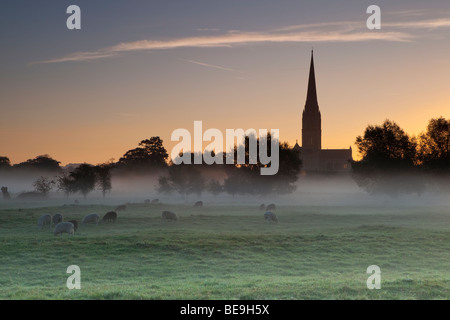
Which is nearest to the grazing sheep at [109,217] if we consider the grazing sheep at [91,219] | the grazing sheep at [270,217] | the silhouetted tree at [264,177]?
the grazing sheep at [91,219]

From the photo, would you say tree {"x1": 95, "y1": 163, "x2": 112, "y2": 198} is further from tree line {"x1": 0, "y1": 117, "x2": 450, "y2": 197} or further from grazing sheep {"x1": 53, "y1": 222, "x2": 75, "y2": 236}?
grazing sheep {"x1": 53, "y1": 222, "x2": 75, "y2": 236}

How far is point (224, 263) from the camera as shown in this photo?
82.3ft

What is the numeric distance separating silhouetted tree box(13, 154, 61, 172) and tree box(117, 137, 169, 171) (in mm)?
30754

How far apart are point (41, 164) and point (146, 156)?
43570mm

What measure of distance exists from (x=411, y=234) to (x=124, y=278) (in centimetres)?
2421

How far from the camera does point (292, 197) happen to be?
343ft

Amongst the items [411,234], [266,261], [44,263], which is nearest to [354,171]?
[411,234]

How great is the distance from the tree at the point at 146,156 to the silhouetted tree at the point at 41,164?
30.8 m

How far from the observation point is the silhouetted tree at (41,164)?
515 feet

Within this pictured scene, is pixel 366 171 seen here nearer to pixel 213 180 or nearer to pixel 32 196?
pixel 213 180

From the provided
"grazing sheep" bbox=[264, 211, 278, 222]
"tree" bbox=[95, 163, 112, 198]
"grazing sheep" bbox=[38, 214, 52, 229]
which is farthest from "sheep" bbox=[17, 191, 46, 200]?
"grazing sheep" bbox=[264, 211, 278, 222]

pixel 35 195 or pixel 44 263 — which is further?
pixel 35 195

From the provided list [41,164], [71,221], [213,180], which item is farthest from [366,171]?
[41,164]
